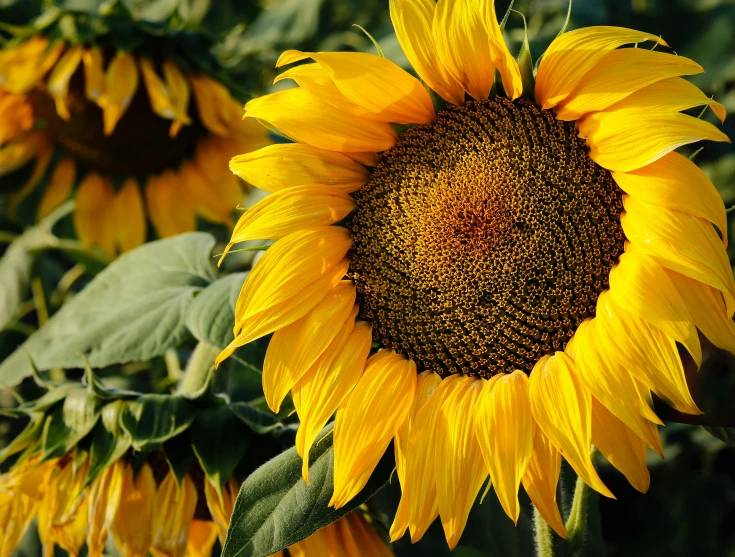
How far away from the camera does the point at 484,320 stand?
1428mm

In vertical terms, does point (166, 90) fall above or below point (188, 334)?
above

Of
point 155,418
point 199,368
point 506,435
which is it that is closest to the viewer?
point 506,435

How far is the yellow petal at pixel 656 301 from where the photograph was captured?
1.19m

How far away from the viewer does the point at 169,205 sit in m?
2.96

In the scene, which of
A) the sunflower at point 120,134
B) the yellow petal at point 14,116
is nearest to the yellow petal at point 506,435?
the sunflower at point 120,134

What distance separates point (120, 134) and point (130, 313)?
3.48ft

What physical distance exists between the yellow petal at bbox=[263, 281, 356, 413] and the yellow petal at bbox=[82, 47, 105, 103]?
135 centimetres

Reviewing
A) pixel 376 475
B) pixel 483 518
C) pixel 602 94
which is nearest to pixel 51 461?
pixel 376 475

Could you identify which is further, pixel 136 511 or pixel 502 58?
pixel 136 511

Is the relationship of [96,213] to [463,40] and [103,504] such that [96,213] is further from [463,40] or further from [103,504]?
[463,40]

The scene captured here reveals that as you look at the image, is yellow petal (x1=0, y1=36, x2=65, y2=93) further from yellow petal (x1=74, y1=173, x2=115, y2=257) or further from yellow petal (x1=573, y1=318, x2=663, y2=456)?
yellow petal (x1=573, y1=318, x2=663, y2=456)

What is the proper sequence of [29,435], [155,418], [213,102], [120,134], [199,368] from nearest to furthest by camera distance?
[155,418], [29,435], [199,368], [213,102], [120,134]

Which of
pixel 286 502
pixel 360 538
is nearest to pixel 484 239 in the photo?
pixel 286 502

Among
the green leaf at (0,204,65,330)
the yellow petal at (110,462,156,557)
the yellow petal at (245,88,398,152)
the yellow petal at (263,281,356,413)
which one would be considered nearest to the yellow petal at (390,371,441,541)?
the yellow petal at (263,281,356,413)
